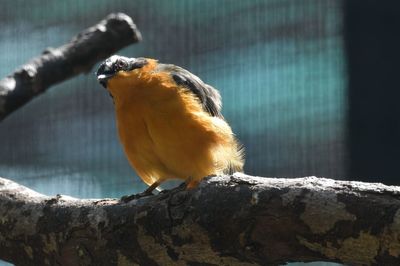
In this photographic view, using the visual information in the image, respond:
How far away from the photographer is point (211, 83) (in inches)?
171

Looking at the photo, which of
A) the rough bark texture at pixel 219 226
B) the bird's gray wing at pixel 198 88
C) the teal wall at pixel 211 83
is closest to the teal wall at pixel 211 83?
the teal wall at pixel 211 83

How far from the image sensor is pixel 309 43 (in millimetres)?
4199

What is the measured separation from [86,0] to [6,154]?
886 millimetres

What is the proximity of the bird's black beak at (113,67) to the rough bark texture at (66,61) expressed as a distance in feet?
0.20

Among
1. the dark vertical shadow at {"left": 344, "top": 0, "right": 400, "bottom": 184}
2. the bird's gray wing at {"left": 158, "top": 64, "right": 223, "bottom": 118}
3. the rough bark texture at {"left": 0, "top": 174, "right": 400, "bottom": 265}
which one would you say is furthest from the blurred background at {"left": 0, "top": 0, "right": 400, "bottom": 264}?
the rough bark texture at {"left": 0, "top": 174, "right": 400, "bottom": 265}

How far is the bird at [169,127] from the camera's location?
2.96m

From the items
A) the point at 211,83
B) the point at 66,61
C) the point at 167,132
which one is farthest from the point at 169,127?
the point at 211,83

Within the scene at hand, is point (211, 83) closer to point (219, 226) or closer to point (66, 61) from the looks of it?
point (66, 61)

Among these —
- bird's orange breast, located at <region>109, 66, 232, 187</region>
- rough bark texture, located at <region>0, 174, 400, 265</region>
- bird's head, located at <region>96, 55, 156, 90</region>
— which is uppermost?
bird's head, located at <region>96, 55, 156, 90</region>

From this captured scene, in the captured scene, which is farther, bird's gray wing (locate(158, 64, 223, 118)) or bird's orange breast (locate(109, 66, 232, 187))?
bird's gray wing (locate(158, 64, 223, 118))

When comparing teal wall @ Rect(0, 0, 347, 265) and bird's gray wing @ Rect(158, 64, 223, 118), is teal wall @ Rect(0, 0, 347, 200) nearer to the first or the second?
teal wall @ Rect(0, 0, 347, 265)

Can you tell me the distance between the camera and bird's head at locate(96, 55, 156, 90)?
3.28m

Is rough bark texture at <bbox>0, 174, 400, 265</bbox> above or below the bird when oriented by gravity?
below

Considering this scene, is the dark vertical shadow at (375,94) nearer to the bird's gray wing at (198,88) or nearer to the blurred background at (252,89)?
the blurred background at (252,89)
